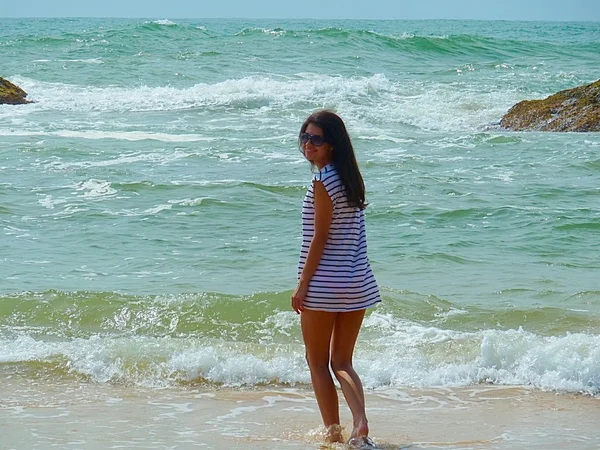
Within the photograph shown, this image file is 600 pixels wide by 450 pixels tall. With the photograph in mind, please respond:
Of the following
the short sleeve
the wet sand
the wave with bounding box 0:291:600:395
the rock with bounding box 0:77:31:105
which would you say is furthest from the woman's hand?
the rock with bounding box 0:77:31:105

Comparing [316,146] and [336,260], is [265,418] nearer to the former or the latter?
[336,260]

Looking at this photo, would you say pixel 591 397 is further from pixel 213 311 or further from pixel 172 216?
pixel 172 216

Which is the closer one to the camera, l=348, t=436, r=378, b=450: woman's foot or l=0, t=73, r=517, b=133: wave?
l=348, t=436, r=378, b=450: woman's foot

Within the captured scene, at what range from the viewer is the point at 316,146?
15.5 feet

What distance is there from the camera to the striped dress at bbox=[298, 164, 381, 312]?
15.3 ft

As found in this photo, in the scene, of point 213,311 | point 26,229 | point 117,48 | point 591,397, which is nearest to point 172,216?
point 26,229

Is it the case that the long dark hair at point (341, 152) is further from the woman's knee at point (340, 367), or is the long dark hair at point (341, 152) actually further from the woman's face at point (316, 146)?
the woman's knee at point (340, 367)

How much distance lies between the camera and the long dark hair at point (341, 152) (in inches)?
185

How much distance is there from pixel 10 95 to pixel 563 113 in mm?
13533

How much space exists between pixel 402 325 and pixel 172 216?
16.5 ft

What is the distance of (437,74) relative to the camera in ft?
107

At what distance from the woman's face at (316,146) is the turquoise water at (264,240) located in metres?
2.41

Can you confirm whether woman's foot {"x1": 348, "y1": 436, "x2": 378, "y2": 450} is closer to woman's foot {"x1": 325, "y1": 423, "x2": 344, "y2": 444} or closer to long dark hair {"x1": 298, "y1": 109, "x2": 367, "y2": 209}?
woman's foot {"x1": 325, "y1": 423, "x2": 344, "y2": 444}

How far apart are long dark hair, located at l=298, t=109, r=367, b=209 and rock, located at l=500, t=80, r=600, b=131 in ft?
49.9
